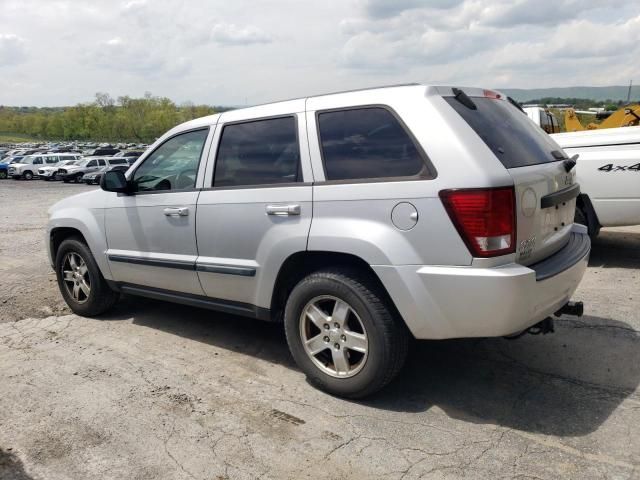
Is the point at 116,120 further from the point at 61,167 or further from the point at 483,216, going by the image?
the point at 483,216

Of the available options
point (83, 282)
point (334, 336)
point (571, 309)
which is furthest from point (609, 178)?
point (83, 282)

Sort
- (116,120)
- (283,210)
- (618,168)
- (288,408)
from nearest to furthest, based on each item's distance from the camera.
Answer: (288,408), (283,210), (618,168), (116,120)

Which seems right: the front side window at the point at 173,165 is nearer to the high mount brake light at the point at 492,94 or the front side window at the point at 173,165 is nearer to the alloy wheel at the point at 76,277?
the alloy wheel at the point at 76,277

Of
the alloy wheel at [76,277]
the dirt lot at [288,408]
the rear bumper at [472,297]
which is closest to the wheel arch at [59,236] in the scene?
the alloy wheel at [76,277]

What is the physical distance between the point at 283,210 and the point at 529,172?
4.99 ft

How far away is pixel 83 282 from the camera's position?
530 cm

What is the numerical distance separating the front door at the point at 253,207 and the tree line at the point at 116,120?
113343 millimetres

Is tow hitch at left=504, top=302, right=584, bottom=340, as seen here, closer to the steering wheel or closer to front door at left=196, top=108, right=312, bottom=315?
front door at left=196, top=108, right=312, bottom=315

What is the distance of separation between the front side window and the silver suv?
16 mm

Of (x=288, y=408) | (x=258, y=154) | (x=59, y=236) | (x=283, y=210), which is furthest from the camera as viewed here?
(x=59, y=236)

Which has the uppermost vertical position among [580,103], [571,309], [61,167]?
[580,103]

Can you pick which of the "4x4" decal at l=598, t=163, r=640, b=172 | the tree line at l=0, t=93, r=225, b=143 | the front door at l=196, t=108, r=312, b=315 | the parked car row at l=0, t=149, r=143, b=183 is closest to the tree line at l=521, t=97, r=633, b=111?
the "4x4" decal at l=598, t=163, r=640, b=172

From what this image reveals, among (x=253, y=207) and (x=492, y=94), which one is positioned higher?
(x=492, y=94)

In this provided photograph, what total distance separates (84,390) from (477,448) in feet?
8.52
